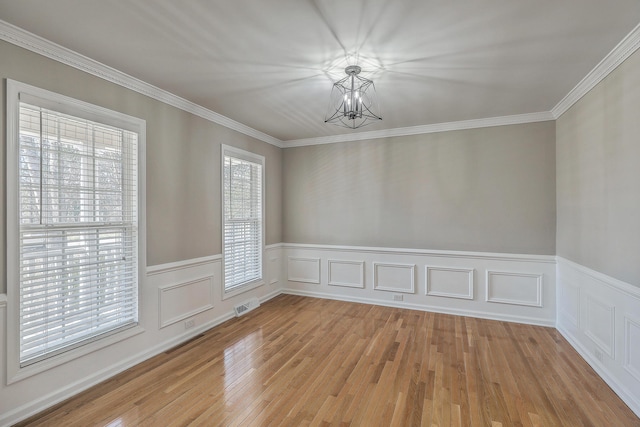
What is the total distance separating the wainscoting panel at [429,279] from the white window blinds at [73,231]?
286cm

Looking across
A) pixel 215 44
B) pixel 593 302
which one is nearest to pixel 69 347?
pixel 215 44

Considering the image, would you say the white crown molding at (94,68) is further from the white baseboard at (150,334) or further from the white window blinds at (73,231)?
the white baseboard at (150,334)

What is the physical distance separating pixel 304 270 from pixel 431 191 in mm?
2477

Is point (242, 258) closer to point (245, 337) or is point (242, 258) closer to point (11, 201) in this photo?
point (245, 337)

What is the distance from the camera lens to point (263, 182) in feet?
16.2

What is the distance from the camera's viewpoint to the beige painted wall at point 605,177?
2305mm

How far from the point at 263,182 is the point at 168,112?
1882mm

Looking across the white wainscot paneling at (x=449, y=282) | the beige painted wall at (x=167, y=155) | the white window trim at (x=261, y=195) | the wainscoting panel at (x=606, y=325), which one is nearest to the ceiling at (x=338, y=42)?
the beige painted wall at (x=167, y=155)

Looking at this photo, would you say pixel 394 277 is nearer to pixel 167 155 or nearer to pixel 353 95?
pixel 353 95

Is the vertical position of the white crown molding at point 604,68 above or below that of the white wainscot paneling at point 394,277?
above

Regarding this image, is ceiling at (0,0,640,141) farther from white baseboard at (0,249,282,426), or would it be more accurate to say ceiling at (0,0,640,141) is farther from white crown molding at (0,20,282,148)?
white baseboard at (0,249,282,426)

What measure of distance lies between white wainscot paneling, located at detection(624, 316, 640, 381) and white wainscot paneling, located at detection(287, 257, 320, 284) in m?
3.73

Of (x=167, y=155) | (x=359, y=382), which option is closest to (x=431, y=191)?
(x=359, y=382)

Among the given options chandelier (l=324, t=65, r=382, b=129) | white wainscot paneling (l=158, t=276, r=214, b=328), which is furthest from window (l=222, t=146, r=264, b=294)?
chandelier (l=324, t=65, r=382, b=129)
